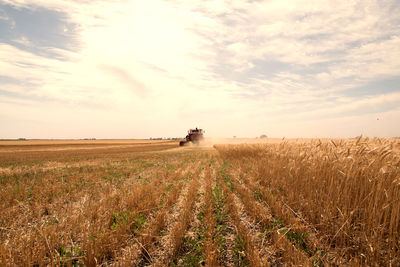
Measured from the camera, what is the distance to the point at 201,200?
655 centimetres

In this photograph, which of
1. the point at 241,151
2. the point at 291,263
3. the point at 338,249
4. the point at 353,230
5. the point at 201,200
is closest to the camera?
the point at 291,263

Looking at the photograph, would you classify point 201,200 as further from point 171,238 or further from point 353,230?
point 353,230

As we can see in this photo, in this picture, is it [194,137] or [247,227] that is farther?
[194,137]

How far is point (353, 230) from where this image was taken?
3701 millimetres

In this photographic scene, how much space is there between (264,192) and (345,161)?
2.82 m

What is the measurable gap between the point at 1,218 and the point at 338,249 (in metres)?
8.15

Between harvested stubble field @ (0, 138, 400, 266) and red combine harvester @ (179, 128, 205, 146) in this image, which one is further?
red combine harvester @ (179, 128, 205, 146)

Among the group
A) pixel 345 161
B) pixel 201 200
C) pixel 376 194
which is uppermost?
pixel 345 161

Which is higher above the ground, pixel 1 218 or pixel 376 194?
pixel 376 194

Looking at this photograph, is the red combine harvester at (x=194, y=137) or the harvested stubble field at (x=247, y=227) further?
the red combine harvester at (x=194, y=137)

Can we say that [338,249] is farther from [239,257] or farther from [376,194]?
[239,257]

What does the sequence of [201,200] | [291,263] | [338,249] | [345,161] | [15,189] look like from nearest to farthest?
[291,263] → [338,249] → [345,161] → [201,200] → [15,189]

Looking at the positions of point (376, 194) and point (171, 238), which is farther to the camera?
point (171, 238)

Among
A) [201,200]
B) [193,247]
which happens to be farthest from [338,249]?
[201,200]
